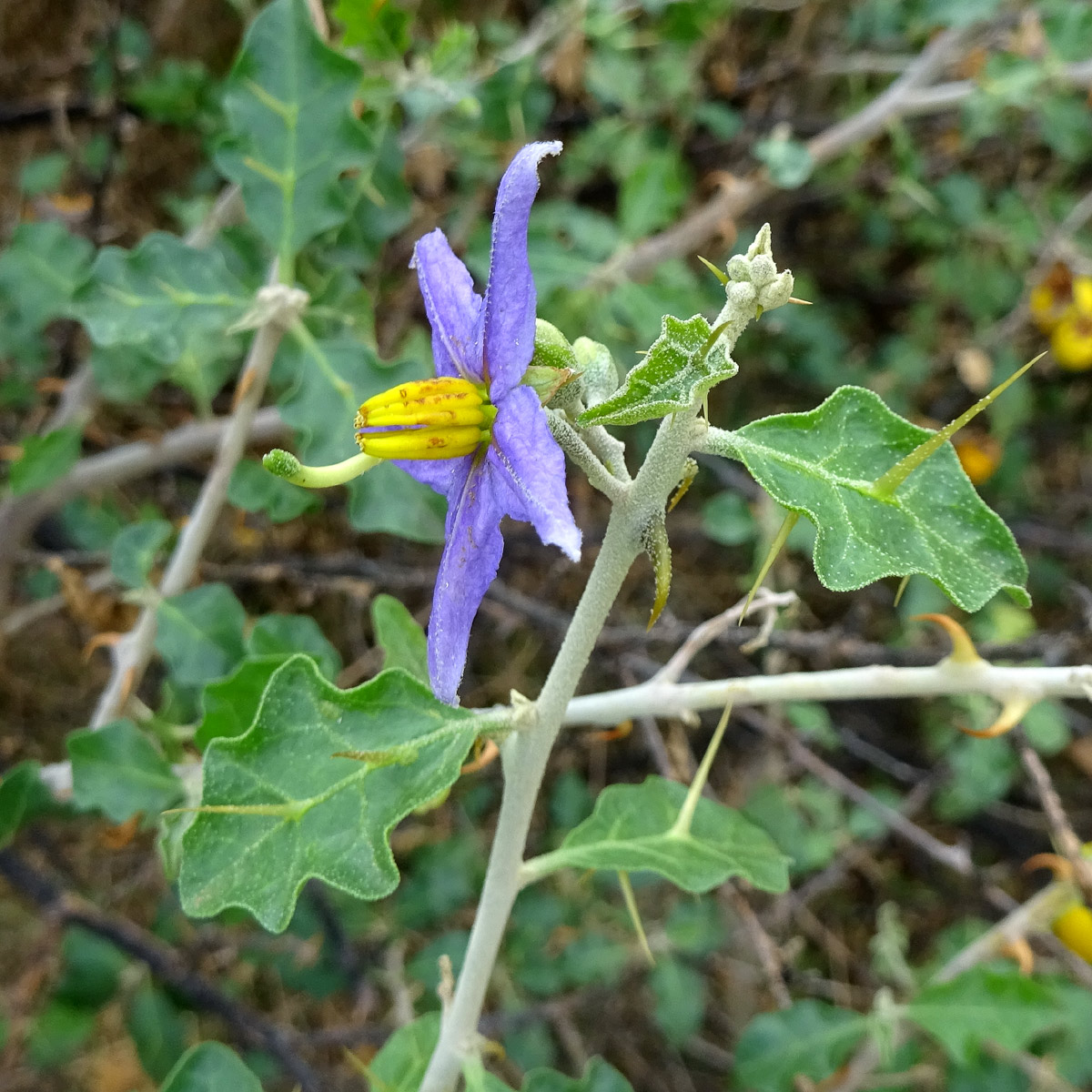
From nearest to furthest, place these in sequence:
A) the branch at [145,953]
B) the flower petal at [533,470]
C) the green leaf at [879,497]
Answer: the flower petal at [533,470] → the green leaf at [879,497] → the branch at [145,953]

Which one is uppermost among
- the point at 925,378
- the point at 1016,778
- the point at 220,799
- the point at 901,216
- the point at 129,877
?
the point at 220,799

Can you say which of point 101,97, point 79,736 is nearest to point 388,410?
point 79,736

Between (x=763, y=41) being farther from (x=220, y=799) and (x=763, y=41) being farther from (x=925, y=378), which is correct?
(x=220, y=799)

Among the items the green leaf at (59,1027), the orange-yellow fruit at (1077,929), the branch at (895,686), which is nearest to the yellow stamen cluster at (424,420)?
the branch at (895,686)

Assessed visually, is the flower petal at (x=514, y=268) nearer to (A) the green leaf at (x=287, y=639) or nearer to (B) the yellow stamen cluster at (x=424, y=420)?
(B) the yellow stamen cluster at (x=424, y=420)

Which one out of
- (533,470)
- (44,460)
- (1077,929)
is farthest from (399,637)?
(1077,929)
